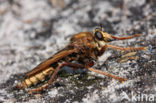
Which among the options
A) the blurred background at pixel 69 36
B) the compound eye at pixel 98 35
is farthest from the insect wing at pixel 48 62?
the compound eye at pixel 98 35

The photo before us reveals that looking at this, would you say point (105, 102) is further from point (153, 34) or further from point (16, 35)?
point (16, 35)

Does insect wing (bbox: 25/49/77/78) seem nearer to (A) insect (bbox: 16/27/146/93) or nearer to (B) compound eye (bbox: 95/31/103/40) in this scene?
(A) insect (bbox: 16/27/146/93)

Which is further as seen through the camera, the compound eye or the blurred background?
the compound eye

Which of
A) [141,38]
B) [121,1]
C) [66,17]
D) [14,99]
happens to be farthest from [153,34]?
[14,99]

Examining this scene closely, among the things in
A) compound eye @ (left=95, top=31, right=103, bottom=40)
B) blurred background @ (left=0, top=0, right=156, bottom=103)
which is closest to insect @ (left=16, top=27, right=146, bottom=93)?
compound eye @ (left=95, top=31, right=103, bottom=40)

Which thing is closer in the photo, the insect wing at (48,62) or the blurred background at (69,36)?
the blurred background at (69,36)

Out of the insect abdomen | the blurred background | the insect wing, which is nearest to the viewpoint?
the blurred background

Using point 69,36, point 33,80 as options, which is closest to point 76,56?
point 33,80

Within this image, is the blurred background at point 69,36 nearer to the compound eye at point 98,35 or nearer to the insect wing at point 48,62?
the insect wing at point 48,62
